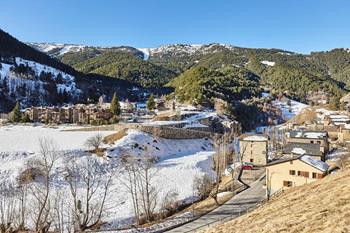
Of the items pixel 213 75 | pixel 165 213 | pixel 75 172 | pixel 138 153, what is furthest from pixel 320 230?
pixel 213 75

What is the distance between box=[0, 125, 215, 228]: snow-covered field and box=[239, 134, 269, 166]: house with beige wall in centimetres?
644

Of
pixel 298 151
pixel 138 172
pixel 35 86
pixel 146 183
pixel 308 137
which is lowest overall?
pixel 138 172

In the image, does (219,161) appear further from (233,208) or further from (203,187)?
(233,208)

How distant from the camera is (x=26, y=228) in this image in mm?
35750

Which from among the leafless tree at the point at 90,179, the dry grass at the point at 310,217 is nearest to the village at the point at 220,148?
the leafless tree at the point at 90,179

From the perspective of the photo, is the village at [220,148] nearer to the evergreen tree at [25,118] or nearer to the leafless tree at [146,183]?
the leafless tree at [146,183]

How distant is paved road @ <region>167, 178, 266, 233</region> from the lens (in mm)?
31734

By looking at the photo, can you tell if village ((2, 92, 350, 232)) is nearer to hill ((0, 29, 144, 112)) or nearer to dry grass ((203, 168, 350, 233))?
dry grass ((203, 168, 350, 233))

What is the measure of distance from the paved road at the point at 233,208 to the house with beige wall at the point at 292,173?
2.10 metres

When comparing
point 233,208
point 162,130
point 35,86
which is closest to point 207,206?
point 233,208

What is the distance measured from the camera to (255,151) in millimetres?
64062

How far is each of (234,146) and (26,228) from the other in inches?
2084

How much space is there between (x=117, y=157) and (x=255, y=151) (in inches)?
941

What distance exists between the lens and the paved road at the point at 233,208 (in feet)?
104
